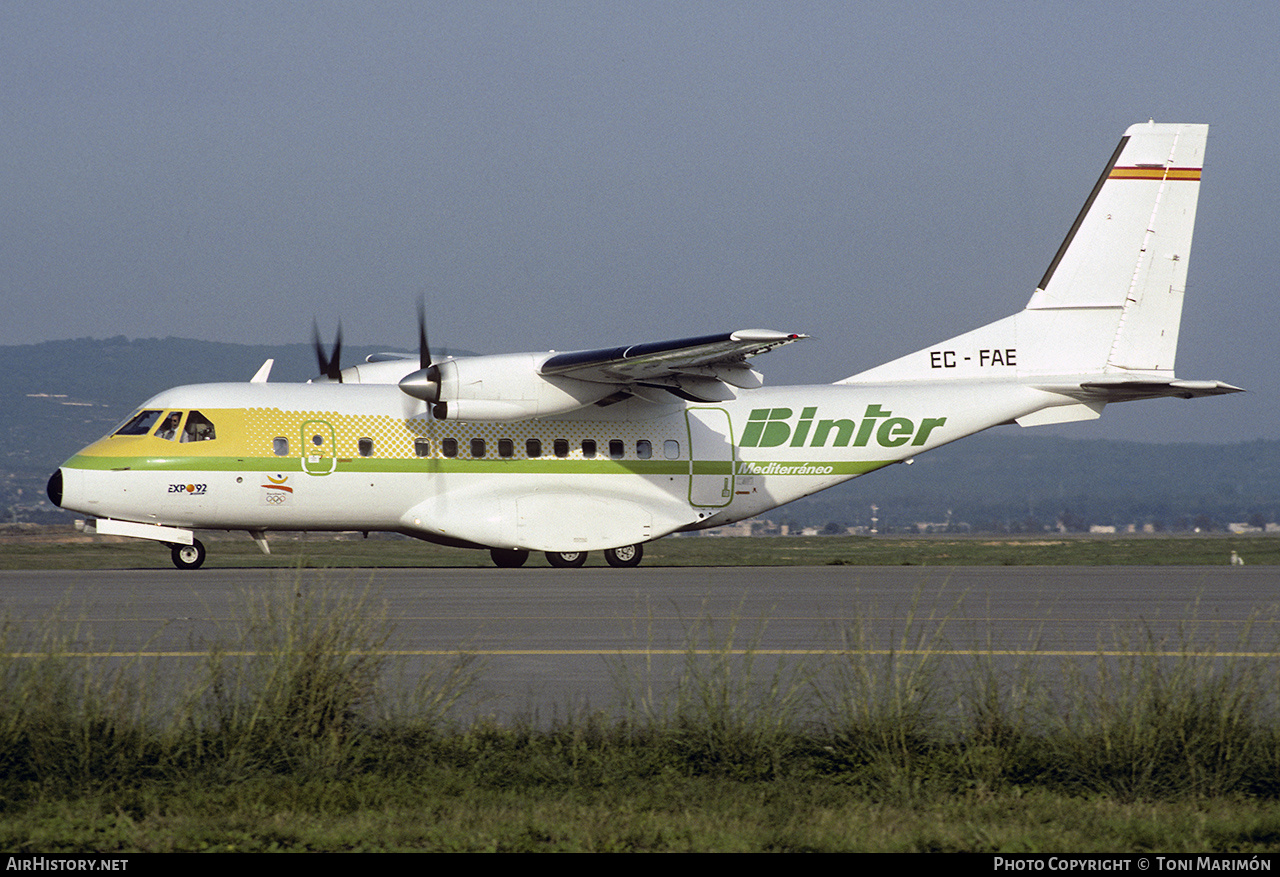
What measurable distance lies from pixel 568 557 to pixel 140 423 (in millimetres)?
8256

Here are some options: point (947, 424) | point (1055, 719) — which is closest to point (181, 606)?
point (1055, 719)

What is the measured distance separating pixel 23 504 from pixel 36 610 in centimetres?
15418

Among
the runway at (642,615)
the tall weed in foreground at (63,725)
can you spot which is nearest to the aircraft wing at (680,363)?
the runway at (642,615)

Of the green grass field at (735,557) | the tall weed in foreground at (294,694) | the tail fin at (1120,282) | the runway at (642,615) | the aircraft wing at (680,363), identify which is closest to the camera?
the tall weed in foreground at (294,694)

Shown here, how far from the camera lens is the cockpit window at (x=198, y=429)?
2206 centimetres

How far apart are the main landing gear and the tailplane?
565 centimetres

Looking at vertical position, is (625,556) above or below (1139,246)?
below

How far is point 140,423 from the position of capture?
22.1m

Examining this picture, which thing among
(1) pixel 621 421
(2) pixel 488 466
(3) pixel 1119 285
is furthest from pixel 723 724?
(3) pixel 1119 285

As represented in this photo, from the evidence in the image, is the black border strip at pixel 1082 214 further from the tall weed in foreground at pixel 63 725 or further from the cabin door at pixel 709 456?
the tall weed in foreground at pixel 63 725

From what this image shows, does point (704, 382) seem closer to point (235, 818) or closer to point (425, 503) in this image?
point (425, 503)

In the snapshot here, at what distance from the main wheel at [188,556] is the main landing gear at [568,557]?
538cm

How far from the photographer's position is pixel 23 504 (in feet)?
497

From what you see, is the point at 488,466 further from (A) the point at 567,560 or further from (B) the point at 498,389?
(A) the point at 567,560
